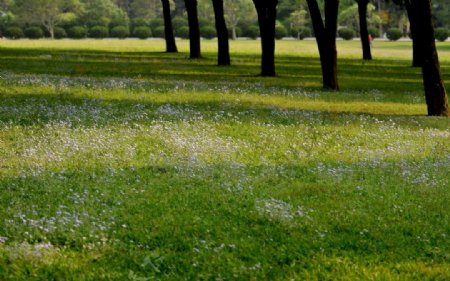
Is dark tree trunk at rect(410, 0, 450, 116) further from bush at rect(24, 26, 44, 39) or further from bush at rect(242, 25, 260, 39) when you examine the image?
bush at rect(24, 26, 44, 39)

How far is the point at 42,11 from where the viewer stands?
106m

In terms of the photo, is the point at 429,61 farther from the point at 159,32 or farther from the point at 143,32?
the point at 159,32

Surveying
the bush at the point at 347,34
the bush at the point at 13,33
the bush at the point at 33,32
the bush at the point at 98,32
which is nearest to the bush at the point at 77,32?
the bush at the point at 98,32

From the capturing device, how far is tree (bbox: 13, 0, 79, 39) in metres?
105

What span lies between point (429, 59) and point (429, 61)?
2.7 inches

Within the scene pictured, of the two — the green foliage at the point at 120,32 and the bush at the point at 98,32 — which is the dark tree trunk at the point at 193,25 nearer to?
the green foliage at the point at 120,32

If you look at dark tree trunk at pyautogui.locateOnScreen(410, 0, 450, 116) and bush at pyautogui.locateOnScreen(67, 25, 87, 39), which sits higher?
bush at pyautogui.locateOnScreen(67, 25, 87, 39)

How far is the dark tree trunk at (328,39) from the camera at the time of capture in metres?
26.9

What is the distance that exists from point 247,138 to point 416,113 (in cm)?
791

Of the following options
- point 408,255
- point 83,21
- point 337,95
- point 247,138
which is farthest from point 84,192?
point 83,21

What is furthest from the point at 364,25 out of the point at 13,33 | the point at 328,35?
the point at 13,33

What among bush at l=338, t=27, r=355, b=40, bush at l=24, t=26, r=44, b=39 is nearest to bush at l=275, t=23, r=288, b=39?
bush at l=338, t=27, r=355, b=40

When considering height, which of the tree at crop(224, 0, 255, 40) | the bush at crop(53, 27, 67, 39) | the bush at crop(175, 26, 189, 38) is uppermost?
the tree at crop(224, 0, 255, 40)

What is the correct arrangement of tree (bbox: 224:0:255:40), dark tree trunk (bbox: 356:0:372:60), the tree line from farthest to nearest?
tree (bbox: 224:0:255:40)
dark tree trunk (bbox: 356:0:372:60)
the tree line
